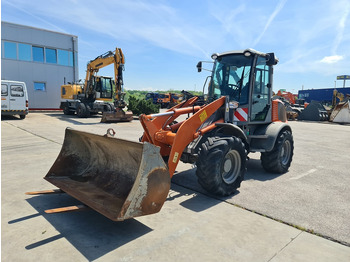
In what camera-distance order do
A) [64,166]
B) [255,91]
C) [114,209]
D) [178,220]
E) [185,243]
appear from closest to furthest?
[185,243]
[114,209]
[178,220]
[64,166]
[255,91]

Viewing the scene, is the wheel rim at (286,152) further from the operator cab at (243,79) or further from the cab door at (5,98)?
the cab door at (5,98)

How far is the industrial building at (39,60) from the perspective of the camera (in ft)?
67.7

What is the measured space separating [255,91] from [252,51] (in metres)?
0.86

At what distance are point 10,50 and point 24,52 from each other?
98cm

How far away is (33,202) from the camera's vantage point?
4.07 metres

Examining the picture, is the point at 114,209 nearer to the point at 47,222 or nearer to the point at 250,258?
the point at 47,222


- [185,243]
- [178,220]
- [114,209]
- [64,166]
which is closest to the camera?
[185,243]

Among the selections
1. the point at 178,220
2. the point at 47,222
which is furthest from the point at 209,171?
the point at 47,222

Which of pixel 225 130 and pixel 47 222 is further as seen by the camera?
pixel 225 130

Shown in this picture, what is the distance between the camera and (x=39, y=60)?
872 inches

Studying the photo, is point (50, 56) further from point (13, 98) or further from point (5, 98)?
point (5, 98)

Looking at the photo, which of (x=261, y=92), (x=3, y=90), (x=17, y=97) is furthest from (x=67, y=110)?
(x=261, y=92)

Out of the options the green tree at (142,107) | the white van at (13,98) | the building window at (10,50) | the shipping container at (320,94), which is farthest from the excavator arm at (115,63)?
the shipping container at (320,94)

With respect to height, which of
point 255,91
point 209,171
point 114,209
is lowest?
point 114,209
